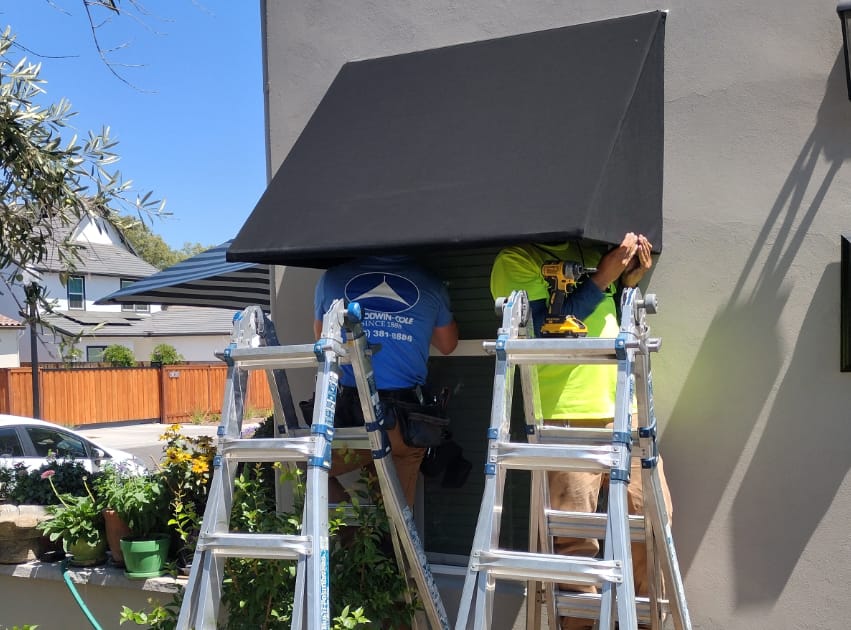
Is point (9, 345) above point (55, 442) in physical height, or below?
above

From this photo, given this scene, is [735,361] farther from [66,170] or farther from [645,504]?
[66,170]

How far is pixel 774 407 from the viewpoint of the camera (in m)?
3.64

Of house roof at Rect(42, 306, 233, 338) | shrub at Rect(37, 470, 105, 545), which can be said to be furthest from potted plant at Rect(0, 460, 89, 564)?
house roof at Rect(42, 306, 233, 338)

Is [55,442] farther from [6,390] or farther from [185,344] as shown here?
[185,344]

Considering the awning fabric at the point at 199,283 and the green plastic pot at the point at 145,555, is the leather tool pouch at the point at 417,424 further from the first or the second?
the awning fabric at the point at 199,283

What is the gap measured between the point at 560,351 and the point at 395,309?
46.4 inches

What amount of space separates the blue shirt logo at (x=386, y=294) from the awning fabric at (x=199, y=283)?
6.90ft

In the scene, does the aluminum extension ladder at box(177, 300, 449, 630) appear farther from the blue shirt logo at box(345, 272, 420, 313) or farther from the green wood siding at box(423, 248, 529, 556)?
the green wood siding at box(423, 248, 529, 556)

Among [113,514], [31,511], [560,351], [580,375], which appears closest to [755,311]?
[580,375]

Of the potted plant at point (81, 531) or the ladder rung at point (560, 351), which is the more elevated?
the ladder rung at point (560, 351)

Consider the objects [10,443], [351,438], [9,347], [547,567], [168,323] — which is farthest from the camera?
[168,323]

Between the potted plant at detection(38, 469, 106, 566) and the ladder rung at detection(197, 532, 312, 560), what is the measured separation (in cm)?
237

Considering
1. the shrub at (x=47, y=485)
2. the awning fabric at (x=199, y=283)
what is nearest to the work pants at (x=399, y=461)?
the awning fabric at (x=199, y=283)

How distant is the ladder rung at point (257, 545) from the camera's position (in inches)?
115
